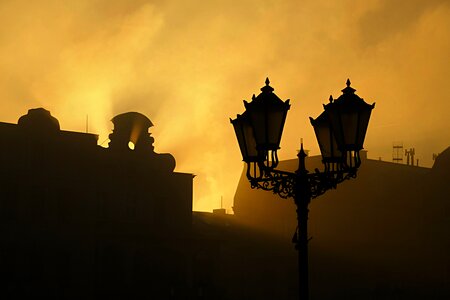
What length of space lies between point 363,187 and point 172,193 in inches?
696

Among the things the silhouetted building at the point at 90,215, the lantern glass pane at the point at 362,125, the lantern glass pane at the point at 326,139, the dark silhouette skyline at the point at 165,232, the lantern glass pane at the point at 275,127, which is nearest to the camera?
the lantern glass pane at the point at 275,127

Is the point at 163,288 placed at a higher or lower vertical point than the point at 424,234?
lower

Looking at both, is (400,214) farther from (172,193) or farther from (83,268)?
(83,268)

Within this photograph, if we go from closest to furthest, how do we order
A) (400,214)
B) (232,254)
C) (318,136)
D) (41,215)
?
(318,136) → (41,215) → (232,254) → (400,214)

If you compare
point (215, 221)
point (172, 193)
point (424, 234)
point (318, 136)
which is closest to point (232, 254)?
point (215, 221)

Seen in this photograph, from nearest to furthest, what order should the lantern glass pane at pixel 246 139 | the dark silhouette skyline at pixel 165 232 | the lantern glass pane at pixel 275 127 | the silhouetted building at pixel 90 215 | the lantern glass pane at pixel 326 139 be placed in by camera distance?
the lantern glass pane at pixel 275 127
the lantern glass pane at pixel 246 139
the lantern glass pane at pixel 326 139
the silhouetted building at pixel 90 215
the dark silhouette skyline at pixel 165 232

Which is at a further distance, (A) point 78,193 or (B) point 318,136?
(A) point 78,193

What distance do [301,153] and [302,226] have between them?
0.93 m

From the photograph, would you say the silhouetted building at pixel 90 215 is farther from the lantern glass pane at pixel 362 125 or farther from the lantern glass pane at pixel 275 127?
the lantern glass pane at pixel 362 125

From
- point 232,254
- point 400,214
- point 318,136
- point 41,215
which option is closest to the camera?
point 318,136

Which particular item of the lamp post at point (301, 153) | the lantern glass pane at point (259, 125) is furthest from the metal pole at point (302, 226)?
the lantern glass pane at point (259, 125)

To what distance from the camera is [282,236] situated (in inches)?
2314

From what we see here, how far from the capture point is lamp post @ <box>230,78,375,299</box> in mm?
9047

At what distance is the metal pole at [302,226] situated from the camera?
912 centimetres
